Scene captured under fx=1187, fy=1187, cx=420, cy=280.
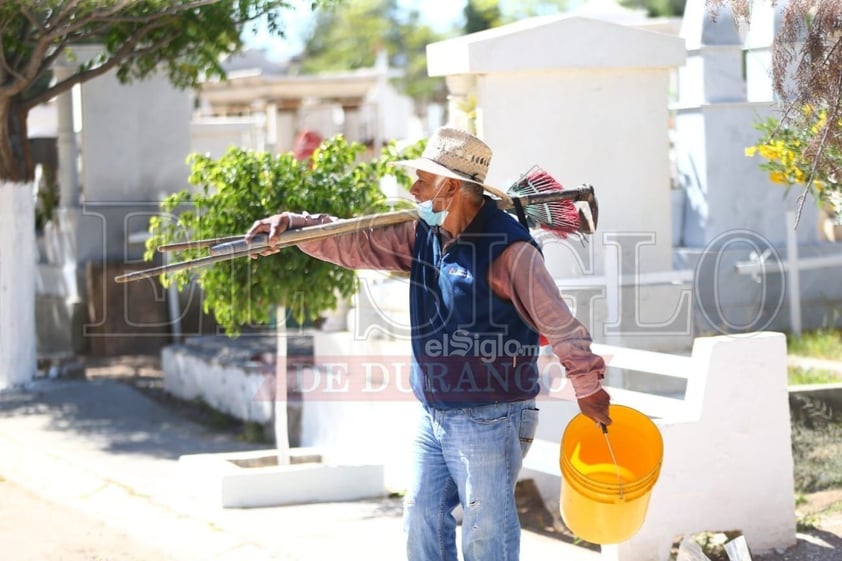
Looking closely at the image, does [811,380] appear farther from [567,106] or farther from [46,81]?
[46,81]

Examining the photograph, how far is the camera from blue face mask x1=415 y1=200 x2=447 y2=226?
14.3ft

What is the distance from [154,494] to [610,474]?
147 inches

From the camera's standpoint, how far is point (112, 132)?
12539 millimetres

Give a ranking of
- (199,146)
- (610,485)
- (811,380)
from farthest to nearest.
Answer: (199,146) < (811,380) < (610,485)

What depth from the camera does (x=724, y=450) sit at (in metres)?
5.74

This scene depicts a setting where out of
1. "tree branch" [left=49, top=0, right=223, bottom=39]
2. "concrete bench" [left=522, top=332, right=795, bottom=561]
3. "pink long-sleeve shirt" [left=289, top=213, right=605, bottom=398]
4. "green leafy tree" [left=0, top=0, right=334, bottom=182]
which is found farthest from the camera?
"green leafy tree" [left=0, top=0, right=334, bottom=182]

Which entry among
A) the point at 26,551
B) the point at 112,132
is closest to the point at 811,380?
the point at 26,551

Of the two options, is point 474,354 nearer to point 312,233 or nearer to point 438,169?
point 438,169

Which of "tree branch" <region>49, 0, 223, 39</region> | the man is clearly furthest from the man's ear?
"tree branch" <region>49, 0, 223, 39</region>

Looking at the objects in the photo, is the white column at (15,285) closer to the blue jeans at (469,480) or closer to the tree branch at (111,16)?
the tree branch at (111,16)

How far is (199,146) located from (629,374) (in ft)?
26.4

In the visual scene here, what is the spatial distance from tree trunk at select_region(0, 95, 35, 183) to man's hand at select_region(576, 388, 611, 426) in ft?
24.2

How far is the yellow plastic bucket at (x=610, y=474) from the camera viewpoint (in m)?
4.22

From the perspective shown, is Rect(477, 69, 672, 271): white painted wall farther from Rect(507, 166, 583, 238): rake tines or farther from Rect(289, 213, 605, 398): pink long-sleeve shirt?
Rect(289, 213, 605, 398): pink long-sleeve shirt
